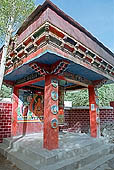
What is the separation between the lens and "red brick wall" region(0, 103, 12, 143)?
17.6 feet

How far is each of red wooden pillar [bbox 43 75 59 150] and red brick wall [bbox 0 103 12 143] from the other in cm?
271

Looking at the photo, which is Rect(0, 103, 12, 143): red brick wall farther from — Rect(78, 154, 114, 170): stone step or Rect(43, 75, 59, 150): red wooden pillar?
Rect(78, 154, 114, 170): stone step

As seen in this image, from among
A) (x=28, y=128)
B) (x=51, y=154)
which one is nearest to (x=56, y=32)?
(x=51, y=154)

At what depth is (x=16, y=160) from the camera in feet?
11.8

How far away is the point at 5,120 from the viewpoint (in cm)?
553

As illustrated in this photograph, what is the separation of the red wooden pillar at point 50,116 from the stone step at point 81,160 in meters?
0.51

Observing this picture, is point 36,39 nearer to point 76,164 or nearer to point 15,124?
point 76,164

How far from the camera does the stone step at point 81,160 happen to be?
9.56ft

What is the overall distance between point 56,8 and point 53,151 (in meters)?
3.79

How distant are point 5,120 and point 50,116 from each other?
9.74 feet

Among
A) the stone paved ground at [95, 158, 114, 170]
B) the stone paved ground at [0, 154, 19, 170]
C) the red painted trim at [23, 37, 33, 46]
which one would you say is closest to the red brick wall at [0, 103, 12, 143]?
the stone paved ground at [0, 154, 19, 170]

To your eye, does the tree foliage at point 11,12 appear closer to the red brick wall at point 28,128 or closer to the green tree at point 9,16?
the green tree at point 9,16

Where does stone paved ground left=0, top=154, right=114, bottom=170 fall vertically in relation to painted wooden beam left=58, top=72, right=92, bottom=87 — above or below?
below

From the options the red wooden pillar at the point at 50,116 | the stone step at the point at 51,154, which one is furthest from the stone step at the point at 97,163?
the red wooden pillar at the point at 50,116
